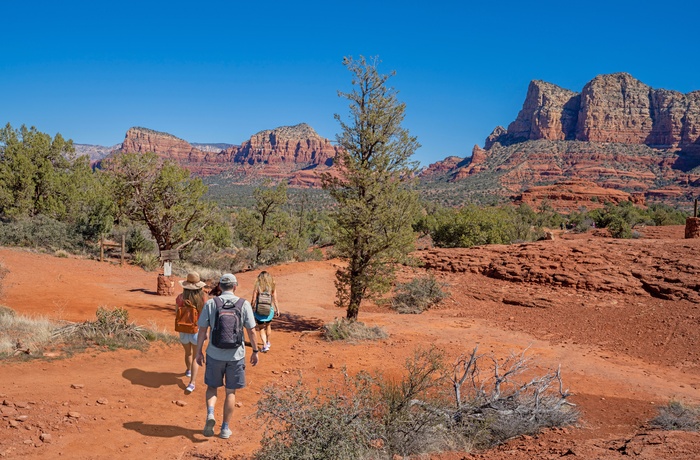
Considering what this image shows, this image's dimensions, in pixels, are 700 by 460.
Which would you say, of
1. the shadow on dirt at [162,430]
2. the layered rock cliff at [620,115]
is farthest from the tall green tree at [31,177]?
the layered rock cliff at [620,115]

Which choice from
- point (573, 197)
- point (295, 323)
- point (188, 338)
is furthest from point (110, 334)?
point (573, 197)

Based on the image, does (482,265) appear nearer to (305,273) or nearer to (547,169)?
(305,273)

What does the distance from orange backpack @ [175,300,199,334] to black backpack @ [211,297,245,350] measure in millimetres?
1720

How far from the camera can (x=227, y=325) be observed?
505 centimetres

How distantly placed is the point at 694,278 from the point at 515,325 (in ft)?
21.4

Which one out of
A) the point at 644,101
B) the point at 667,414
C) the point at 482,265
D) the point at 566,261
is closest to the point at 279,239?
the point at 482,265

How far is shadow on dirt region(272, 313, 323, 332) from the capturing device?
479 inches

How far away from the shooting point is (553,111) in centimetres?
13988

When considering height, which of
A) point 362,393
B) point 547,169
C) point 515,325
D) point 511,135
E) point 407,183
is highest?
point 511,135

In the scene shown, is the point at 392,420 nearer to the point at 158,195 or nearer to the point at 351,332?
the point at 351,332

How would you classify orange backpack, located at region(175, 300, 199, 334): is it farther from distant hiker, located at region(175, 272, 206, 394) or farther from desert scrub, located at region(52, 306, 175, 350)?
desert scrub, located at region(52, 306, 175, 350)

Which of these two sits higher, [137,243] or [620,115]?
[620,115]

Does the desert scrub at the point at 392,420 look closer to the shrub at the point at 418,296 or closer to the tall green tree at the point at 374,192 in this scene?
the tall green tree at the point at 374,192

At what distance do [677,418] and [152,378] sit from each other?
25.7 feet
